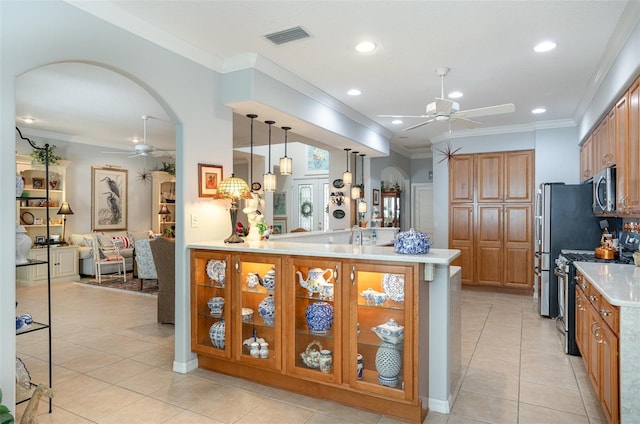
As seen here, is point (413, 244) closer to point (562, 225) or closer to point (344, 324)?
point (344, 324)

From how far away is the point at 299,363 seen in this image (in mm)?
2916

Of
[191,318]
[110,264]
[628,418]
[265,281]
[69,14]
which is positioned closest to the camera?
[628,418]

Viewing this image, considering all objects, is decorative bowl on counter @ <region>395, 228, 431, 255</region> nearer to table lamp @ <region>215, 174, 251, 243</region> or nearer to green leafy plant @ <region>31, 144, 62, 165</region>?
table lamp @ <region>215, 174, 251, 243</region>

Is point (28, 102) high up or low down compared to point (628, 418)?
up

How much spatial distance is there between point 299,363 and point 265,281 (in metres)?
0.66

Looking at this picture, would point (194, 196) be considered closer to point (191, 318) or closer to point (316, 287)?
point (191, 318)

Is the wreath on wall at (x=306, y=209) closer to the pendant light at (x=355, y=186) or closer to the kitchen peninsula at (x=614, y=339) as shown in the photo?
the pendant light at (x=355, y=186)

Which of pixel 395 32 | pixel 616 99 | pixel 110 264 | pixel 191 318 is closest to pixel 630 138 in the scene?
pixel 616 99

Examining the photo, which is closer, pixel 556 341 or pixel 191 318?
pixel 191 318

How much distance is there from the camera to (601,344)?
2.39 m

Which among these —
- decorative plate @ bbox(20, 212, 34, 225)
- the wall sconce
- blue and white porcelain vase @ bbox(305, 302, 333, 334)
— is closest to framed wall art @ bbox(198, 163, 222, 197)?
blue and white porcelain vase @ bbox(305, 302, 333, 334)

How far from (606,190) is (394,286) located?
2.55m

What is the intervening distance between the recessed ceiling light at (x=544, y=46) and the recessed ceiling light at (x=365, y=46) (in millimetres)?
1394

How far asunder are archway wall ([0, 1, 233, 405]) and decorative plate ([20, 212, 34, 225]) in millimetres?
5569
